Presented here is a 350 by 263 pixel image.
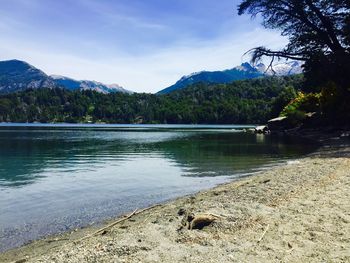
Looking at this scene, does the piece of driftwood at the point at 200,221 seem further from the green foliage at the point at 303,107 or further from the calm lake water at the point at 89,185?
the green foliage at the point at 303,107

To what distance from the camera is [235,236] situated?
1056 centimetres

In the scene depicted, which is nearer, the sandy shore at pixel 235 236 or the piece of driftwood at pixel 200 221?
the sandy shore at pixel 235 236

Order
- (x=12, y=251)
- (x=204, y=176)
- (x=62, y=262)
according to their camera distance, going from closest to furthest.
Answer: (x=62, y=262)
(x=12, y=251)
(x=204, y=176)

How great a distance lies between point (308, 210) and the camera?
12797 mm

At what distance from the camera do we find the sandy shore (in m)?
9.25

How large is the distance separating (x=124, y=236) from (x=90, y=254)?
177 centimetres

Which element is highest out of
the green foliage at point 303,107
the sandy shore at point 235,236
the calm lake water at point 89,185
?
the green foliage at point 303,107

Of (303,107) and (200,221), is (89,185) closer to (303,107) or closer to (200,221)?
(200,221)

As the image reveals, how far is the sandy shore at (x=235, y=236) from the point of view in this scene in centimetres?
925

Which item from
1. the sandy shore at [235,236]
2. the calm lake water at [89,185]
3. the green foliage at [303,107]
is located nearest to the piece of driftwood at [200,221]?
the sandy shore at [235,236]

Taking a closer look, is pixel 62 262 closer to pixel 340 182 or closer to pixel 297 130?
pixel 340 182

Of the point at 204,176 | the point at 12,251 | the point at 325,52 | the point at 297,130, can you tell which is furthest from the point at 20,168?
the point at 297,130

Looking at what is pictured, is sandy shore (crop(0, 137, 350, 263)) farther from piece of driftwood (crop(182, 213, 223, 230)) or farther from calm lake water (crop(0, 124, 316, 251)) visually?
calm lake water (crop(0, 124, 316, 251))

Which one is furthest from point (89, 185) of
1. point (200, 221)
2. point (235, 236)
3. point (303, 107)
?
point (303, 107)
